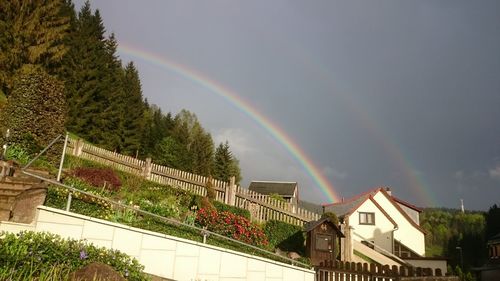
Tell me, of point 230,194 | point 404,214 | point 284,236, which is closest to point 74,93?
point 230,194

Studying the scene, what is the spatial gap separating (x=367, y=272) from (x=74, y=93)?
34.0m

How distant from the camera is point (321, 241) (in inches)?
612

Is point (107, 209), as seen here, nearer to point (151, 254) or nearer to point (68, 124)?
point (151, 254)

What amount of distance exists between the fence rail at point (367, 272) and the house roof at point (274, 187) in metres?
50.7

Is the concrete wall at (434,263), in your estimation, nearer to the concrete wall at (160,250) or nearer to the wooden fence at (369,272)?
the wooden fence at (369,272)

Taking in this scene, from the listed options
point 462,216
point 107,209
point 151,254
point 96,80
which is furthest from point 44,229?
point 462,216

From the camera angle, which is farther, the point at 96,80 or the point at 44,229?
the point at 96,80

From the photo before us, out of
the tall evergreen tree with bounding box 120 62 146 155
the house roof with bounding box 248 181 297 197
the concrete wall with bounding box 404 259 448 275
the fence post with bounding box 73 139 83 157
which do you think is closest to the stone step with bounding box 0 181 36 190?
the fence post with bounding box 73 139 83 157

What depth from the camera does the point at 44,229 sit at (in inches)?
301

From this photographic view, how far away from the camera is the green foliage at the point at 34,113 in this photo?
15.4 m

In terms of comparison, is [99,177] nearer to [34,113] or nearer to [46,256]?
[34,113]

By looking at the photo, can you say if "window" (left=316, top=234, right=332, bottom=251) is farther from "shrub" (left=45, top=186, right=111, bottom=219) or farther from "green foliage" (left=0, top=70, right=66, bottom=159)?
"green foliage" (left=0, top=70, right=66, bottom=159)

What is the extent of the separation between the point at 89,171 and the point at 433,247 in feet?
249

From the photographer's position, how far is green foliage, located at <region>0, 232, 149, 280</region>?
5.52 metres
